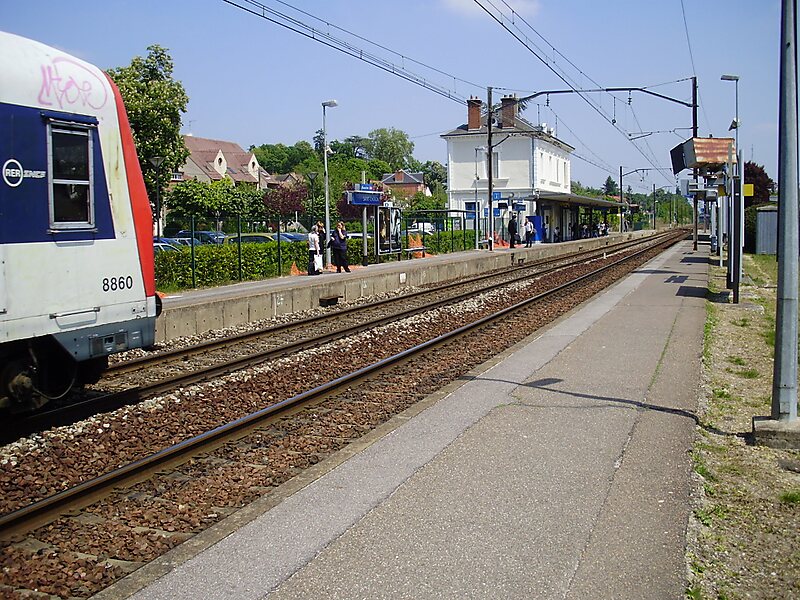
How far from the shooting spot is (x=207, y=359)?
12445 millimetres

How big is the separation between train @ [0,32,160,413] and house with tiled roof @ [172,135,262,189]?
90.9 meters

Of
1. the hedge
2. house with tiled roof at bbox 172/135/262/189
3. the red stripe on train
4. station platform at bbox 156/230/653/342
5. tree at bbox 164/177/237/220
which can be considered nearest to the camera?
the red stripe on train

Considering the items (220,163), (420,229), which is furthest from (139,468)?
(220,163)

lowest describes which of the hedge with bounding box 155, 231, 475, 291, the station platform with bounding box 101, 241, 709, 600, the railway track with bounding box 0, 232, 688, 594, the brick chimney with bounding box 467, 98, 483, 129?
the railway track with bounding box 0, 232, 688, 594

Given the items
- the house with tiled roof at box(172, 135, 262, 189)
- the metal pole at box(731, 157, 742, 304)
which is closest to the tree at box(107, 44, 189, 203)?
the metal pole at box(731, 157, 742, 304)

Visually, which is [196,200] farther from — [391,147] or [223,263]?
[391,147]

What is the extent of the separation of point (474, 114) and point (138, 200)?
68.1 m

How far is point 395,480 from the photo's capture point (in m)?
6.18

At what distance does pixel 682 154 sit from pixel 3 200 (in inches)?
911

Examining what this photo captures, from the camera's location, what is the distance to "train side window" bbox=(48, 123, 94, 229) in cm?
745

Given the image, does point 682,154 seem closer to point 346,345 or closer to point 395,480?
point 346,345

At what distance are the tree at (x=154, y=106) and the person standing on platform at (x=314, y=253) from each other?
46.5 feet

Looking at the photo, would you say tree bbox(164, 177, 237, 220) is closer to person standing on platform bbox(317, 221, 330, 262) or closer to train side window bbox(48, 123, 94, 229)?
person standing on platform bbox(317, 221, 330, 262)

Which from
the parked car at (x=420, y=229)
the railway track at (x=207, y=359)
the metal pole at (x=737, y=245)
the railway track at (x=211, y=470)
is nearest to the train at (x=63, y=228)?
the railway track at (x=207, y=359)
